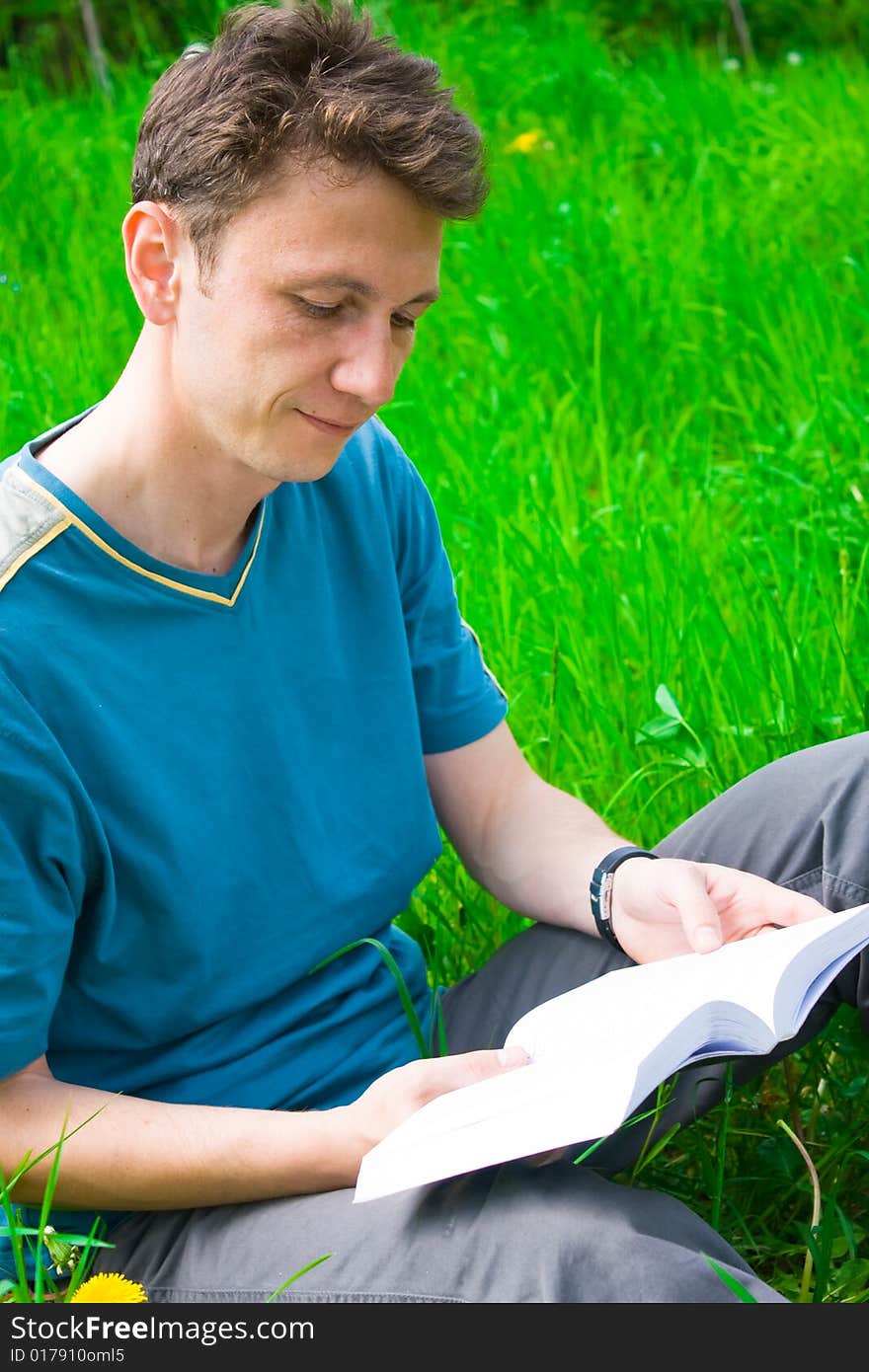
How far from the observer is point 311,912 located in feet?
4.68

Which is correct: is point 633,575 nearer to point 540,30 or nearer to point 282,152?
point 282,152

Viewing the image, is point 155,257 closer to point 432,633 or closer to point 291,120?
point 291,120

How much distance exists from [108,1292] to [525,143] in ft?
12.5

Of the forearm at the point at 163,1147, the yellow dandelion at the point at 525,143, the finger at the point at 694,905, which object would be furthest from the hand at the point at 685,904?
the yellow dandelion at the point at 525,143

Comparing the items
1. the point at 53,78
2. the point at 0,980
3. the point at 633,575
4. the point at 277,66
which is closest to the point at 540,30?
the point at 53,78

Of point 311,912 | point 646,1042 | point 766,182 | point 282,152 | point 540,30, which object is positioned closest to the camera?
point 646,1042

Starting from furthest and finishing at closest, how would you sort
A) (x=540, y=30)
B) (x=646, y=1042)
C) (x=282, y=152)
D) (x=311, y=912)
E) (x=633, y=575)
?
(x=540, y=30)
(x=633, y=575)
(x=311, y=912)
(x=282, y=152)
(x=646, y=1042)

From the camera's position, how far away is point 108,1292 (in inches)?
46.0

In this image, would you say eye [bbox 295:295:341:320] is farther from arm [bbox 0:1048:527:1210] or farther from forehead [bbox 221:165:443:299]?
arm [bbox 0:1048:527:1210]

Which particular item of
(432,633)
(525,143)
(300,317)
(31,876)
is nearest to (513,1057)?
(31,876)

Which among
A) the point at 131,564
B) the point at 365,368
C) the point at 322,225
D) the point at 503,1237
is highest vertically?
the point at 322,225

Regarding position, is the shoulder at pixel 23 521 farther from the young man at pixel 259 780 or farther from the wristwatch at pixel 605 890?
the wristwatch at pixel 605 890
